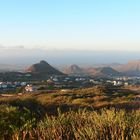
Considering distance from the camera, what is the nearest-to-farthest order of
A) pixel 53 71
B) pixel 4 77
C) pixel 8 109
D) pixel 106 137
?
pixel 106 137 → pixel 8 109 → pixel 4 77 → pixel 53 71

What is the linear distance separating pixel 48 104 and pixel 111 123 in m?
19.8

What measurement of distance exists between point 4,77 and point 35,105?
73.8 metres

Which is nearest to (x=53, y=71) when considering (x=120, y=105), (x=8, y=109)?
(x=120, y=105)

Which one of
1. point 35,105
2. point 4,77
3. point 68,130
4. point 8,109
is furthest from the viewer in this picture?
point 4,77

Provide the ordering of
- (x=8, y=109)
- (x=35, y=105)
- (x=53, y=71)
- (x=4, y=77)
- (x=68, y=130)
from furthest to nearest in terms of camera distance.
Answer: (x=53, y=71)
(x=4, y=77)
(x=35, y=105)
(x=8, y=109)
(x=68, y=130)

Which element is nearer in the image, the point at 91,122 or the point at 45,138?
the point at 45,138

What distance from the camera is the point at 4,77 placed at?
4090 inches

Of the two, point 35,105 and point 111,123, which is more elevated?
point 111,123

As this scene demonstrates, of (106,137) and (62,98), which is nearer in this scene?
(106,137)

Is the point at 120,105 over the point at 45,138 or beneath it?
beneath

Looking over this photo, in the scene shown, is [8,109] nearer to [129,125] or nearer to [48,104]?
[129,125]

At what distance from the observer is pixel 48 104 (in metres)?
33.0

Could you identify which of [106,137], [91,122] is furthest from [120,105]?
[106,137]

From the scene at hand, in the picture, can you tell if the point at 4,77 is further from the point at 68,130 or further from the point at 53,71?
the point at 68,130
